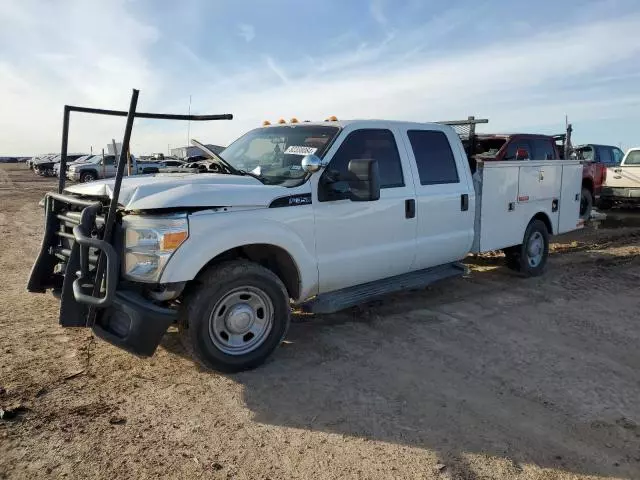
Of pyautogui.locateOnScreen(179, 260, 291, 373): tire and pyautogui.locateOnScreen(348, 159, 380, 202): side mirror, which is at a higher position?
pyautogui.locateOnScreen(348, 159, 380, 202): side mirror

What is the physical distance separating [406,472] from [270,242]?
1.98m

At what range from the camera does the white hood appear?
3.82 meters

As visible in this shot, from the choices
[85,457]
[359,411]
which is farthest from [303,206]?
[85,457]

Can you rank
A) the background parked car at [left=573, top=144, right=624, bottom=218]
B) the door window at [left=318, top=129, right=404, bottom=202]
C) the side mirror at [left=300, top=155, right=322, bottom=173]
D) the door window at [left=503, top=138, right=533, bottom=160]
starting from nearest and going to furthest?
the side mirror at [left=300, top=155, right=322, bottom=173] < the door window at [left=318, top=129, right=404, bottom=202] < the door window at [left=503, top=138, right=533, bottom=160] < the background parked car at [left=573, top=144, right=624, bottom=218]

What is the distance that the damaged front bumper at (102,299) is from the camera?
367 cm

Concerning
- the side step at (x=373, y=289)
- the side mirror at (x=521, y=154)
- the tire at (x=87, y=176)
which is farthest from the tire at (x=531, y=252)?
the tire at (x=87, y=176)

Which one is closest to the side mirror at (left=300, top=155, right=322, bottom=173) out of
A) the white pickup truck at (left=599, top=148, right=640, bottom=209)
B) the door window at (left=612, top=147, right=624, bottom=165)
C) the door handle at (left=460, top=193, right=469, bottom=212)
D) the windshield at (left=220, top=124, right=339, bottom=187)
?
the windshield at (left=220, top=124, right=339, bottom=187)

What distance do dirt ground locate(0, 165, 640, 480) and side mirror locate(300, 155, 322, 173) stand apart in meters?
1.55

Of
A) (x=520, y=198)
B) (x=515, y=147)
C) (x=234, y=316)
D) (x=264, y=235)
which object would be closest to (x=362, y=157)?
(x=264, y=235)

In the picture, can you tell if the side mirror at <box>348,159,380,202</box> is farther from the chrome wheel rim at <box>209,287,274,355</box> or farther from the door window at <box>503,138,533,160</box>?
the door window at <box>503,138,533,160</box>

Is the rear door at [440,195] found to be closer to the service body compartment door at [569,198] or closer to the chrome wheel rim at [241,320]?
the chrome wheel rim at [241,320]

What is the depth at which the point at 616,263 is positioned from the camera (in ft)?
27.9

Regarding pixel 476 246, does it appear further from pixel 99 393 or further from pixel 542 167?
pixel 99 393

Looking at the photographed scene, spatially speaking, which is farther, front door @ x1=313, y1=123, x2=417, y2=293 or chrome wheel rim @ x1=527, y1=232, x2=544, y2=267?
chrome wheel rim @ x1=527, y1=232, x2=544, y2=267
